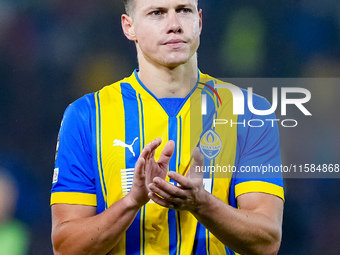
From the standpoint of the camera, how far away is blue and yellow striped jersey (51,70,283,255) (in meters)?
2.18

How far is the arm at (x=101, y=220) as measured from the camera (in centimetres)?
193

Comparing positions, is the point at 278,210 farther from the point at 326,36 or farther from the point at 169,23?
the point at 326,36

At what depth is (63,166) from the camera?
88.8 inches

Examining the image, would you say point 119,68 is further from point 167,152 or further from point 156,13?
point 167,152

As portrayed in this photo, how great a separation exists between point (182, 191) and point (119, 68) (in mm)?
1321

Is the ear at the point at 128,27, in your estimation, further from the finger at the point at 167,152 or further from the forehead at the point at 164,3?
the finger at the point at 167,152

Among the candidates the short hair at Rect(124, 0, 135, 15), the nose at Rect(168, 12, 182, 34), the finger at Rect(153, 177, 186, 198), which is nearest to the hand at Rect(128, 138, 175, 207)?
the finger at Rect(153, 177, 186, 198)

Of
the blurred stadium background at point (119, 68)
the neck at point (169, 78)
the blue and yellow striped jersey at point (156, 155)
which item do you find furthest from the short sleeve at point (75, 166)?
the blurred stadium background at point (119, 68)

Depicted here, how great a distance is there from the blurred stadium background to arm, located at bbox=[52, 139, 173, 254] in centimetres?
79

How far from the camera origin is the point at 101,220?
6.75 feet

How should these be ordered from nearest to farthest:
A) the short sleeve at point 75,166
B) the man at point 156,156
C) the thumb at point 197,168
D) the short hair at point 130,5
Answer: the thumb at point 197,168, the man at point 156,156, the short sleeve at point 75,166, the short hair at point 130,5

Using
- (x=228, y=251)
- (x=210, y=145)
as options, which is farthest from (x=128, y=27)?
(x=228, y=251)

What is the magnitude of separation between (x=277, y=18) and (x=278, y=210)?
115 cm

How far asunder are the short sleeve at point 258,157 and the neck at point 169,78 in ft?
0.79
